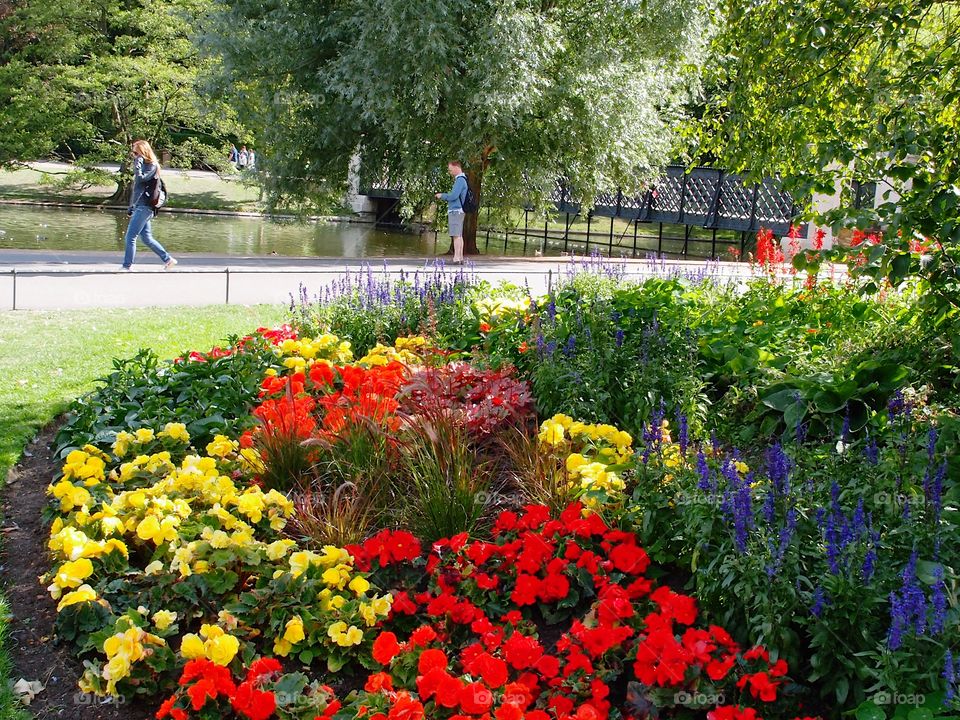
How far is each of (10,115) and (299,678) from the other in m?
25.4

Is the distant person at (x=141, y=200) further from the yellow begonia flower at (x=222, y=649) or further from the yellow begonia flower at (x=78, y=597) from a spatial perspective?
the yellow begonia flower at (x=222, y=649)

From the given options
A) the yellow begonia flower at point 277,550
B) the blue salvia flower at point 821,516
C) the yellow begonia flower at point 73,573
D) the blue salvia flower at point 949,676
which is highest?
the blue salvia flower at point 821,516

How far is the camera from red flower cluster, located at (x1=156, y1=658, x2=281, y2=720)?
2898 mm

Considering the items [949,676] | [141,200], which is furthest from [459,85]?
[949,676]

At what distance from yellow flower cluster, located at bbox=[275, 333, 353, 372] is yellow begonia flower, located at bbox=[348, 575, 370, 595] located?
2524 millimetres

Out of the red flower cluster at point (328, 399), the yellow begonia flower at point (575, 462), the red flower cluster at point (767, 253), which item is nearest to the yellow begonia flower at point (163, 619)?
the red flower cluster at point (328, 399)

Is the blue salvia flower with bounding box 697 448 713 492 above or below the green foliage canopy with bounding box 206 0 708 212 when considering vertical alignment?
below

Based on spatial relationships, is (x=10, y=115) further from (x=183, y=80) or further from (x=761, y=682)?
(x=761, y=682)

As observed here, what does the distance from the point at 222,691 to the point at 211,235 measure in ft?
84.3

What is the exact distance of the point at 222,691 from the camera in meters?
3.03

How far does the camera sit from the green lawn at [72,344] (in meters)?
5.87

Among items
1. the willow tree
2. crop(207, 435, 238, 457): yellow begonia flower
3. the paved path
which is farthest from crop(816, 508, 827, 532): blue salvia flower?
the willow tree

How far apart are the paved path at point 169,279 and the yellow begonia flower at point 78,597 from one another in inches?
192

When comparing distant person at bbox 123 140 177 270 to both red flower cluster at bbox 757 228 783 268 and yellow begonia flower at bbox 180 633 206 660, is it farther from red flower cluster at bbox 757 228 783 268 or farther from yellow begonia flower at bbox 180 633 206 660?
yellow begonia flower at bbox 180 633 206 660
